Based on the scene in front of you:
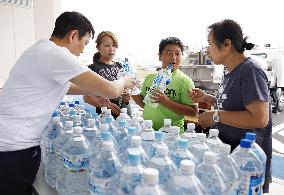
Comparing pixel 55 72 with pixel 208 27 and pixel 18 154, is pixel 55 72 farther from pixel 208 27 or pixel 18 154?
pixel 208 27

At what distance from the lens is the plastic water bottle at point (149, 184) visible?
667mm

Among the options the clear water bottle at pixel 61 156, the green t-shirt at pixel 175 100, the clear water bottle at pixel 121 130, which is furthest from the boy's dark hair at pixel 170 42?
the clear water bottle at pixel 61 156

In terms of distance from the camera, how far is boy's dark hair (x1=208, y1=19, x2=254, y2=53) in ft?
4.38

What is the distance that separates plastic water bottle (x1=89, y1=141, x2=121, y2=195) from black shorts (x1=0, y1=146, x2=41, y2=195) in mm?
442

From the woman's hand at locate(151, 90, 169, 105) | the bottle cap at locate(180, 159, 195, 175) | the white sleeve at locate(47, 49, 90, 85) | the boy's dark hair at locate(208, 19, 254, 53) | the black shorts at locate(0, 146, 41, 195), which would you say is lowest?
the black shorts at locate(0, 146, 41, 195)

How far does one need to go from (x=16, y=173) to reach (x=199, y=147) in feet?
2.76

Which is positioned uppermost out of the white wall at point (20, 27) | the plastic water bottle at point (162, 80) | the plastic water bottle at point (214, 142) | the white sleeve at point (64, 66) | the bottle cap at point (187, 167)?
the white wall at point (20, 27)

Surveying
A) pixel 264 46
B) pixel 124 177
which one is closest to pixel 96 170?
pixel 124 177

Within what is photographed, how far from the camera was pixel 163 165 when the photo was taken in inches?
33.9

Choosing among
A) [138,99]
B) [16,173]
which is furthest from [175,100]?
[16,173]

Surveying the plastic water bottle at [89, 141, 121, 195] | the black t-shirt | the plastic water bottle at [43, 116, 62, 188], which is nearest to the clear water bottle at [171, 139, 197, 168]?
the plastic water bottle at [89, 141, 121, 195]

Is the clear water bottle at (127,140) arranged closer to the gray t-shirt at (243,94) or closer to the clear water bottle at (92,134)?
the clear water bottle at (92,134)

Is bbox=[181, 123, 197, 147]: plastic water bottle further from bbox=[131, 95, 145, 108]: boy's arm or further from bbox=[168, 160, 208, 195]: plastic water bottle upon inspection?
bbox=[131, 95, 145, 108]: boy's arm

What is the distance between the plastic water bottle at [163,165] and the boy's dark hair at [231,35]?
0.75m
